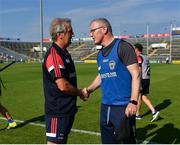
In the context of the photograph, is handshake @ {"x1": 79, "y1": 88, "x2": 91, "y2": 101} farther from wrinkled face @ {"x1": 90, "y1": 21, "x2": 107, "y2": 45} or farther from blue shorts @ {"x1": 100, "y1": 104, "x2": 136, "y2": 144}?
wrinkled face @ {"x1": 90, "y1": 21, "x2": 107, "y2": 45}

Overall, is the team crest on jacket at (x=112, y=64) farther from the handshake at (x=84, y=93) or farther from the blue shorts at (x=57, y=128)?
the blue shorts at (x=57, y=128)

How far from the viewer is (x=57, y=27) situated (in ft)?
15.3

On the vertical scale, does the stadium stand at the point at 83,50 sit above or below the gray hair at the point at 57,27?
below

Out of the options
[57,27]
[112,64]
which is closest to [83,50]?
[112,64]

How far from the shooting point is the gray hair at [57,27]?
466cm

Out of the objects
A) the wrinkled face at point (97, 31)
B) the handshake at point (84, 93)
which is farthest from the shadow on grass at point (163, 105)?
the wrinkled face at point (97, 31)

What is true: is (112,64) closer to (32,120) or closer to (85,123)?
(85,123)

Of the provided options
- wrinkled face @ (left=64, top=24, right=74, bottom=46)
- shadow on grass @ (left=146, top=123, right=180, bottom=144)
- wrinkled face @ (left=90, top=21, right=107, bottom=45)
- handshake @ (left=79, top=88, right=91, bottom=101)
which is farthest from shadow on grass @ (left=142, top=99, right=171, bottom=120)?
wrinkled face @ (left=64, top=24, right=74, bottom=46)

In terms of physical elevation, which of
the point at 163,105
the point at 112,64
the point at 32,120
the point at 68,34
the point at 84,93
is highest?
the point at 68,34

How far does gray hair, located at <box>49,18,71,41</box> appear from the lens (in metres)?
4.66

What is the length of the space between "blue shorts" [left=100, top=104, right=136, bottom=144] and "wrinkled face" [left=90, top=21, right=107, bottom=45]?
923mm

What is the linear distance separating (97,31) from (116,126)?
4.24 feet

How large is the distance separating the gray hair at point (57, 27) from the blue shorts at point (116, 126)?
1226 millimetres

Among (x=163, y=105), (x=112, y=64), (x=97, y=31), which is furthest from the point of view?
(x=163, y=105)
